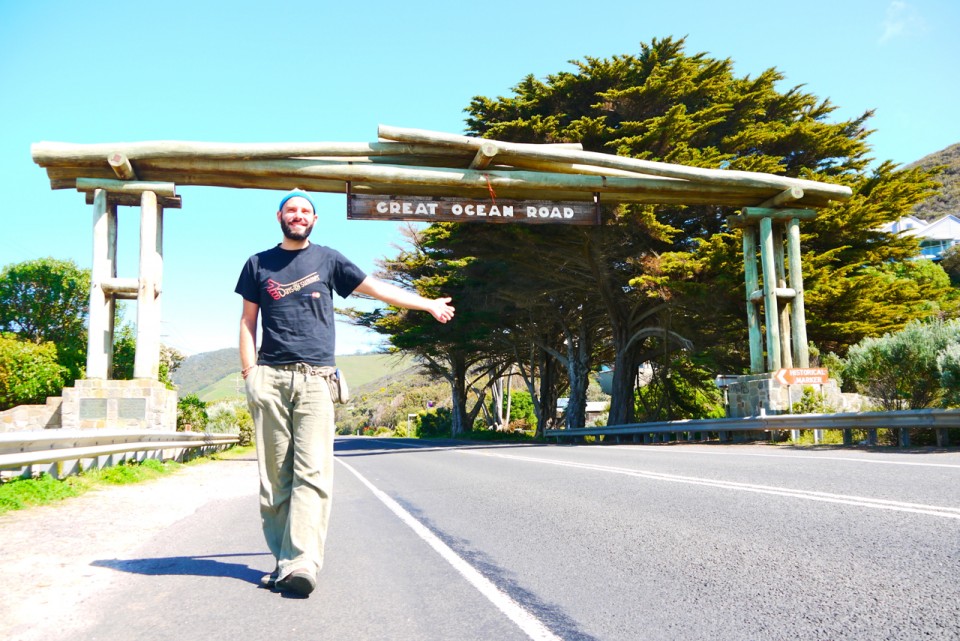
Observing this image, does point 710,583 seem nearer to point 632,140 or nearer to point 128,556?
point 128,556

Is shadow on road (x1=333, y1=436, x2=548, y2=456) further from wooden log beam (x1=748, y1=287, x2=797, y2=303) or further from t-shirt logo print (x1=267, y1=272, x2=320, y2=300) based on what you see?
t-shirt logo print (x1=267, y1=272, x2=320, y2=300)

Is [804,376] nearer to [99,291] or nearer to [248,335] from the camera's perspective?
[248,335]

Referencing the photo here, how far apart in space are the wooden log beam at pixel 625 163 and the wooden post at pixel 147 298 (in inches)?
200

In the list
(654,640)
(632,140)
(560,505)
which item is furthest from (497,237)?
(654,640)

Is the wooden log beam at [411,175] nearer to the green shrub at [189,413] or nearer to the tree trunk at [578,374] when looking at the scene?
the green shrub at [189,413]

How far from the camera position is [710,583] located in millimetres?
3824

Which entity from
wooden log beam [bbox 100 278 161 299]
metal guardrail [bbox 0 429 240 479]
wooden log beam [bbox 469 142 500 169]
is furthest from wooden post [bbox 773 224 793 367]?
wooden log beam [bbox 100 278 161 299]

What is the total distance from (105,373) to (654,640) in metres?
14.3

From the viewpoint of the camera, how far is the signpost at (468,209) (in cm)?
1570

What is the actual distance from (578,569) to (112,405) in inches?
494

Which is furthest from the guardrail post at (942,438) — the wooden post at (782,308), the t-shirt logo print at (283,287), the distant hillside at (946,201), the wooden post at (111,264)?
the distant hillside at (946,201)

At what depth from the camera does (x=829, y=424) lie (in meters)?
13.3

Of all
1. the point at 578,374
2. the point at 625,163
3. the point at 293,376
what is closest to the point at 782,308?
the point at 625,163

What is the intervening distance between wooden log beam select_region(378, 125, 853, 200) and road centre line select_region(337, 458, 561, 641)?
33.9 ft
